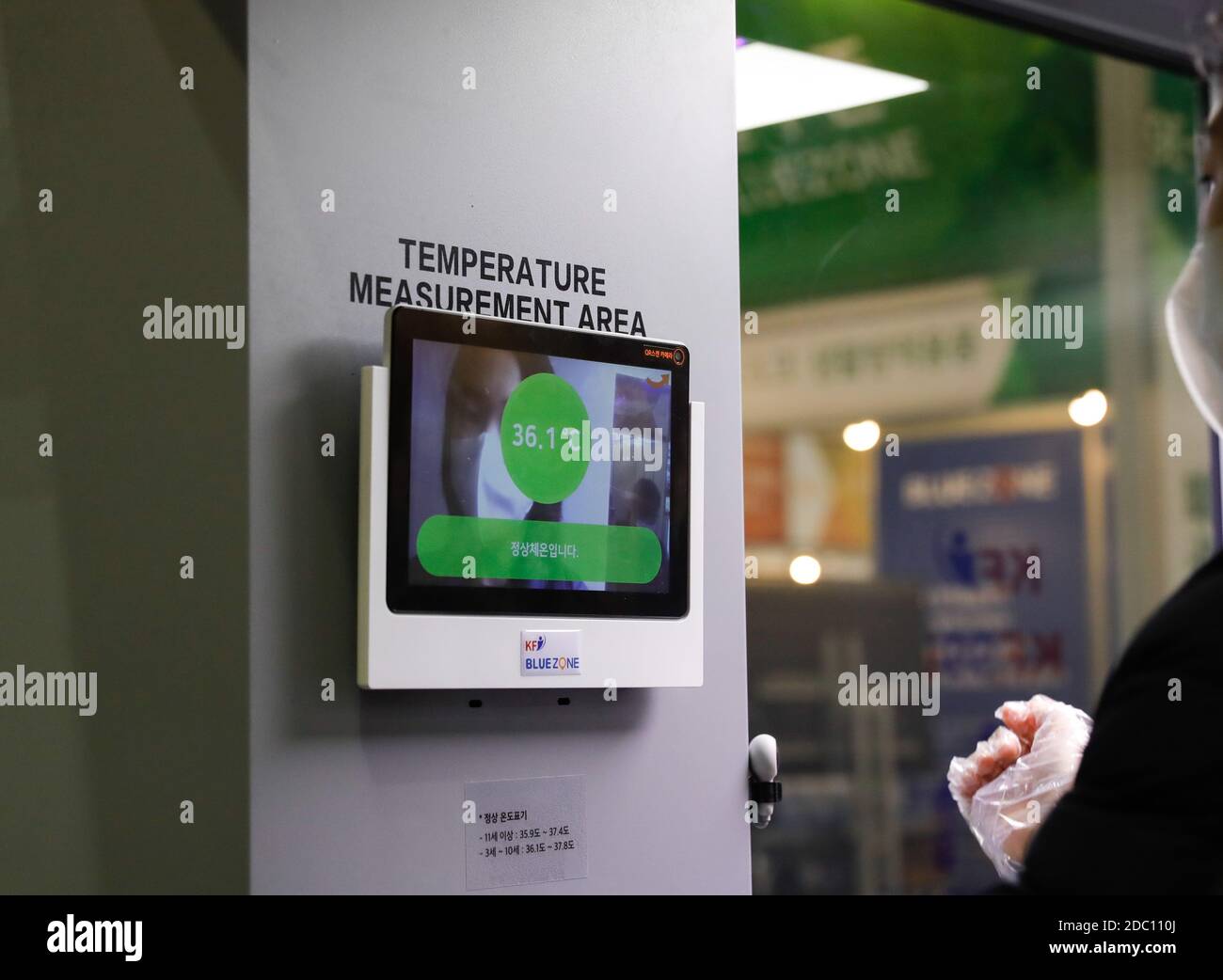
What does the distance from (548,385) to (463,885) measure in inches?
33.4

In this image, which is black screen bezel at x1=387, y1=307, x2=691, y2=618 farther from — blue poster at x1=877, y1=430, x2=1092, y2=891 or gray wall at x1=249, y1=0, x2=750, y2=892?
blue poster at x1=877, y1=430, x2=1092, y2=891

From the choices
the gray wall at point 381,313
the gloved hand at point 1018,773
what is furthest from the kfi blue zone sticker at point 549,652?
the gloved hand at point 1018,773

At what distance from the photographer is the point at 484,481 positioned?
91.1 inches

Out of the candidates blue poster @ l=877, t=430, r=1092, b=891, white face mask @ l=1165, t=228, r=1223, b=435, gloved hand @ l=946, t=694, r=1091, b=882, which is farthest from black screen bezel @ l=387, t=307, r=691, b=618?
blue poster @ l=877, t=430, r=1092, b=891

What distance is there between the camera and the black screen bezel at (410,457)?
221cm

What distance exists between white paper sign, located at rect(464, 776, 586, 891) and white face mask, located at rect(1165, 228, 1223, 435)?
1351 mm

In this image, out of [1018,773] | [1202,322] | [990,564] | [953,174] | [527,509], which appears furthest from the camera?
[953,174]

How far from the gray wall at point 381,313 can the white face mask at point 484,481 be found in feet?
0.57

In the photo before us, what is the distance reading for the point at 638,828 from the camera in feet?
8.51

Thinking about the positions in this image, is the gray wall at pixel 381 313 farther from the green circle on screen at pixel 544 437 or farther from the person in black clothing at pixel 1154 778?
the person in black clothing at pixel 1154 778

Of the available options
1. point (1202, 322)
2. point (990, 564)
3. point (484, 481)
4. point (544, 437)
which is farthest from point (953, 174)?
point (1202, 322)

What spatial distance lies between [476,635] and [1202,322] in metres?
1.24

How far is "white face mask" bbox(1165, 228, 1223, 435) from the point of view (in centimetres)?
147

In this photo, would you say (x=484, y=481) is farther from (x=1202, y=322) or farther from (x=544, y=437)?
(x=1202, y=322)
